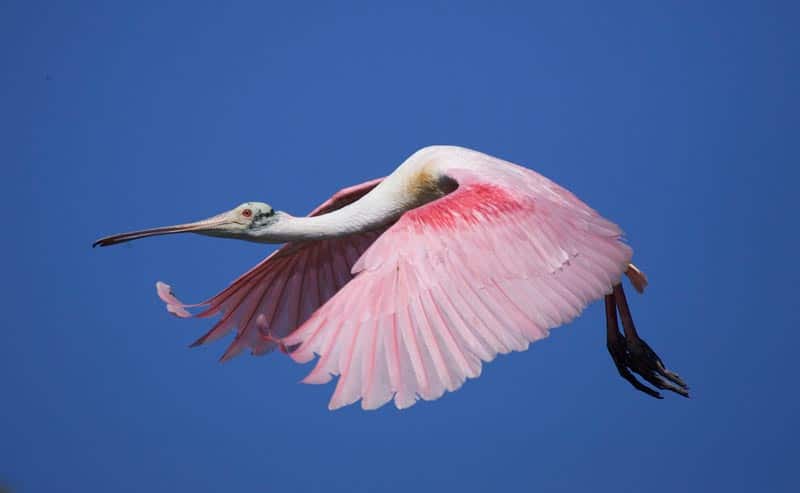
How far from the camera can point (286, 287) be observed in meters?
10.4

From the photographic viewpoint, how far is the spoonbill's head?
30.0ft

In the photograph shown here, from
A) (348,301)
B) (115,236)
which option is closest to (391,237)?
(348,301)

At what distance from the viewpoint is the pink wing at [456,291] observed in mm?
7469

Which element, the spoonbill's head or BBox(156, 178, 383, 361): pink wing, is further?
BBox(156, 178, 383, 361): pink wing

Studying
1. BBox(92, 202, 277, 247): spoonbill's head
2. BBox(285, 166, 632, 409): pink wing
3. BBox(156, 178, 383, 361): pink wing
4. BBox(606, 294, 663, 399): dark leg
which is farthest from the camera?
BBox(606, 294, 663, 399): dark leg

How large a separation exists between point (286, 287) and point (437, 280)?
8.87 feet

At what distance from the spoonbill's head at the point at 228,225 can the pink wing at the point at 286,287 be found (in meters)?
0.82

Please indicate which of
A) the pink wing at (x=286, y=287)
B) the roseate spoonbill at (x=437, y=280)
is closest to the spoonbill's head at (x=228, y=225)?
the roseate spoonbill at (x=437, y=280)

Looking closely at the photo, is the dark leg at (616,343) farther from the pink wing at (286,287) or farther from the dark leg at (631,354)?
the pink wing at (286,287)

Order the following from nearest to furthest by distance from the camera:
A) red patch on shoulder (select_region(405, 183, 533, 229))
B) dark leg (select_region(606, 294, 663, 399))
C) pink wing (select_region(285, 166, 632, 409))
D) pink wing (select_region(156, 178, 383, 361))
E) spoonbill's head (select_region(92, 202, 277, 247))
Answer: pink wing (select_region(285, 166, 632, 409)), red patch on shoulder (select_region(405, 183, 533, 229)), spoonbill's head (select_region(92, 202, 277, 247)), pink wing (select_region(156, 178, 383, 361)), dark leg (select_region(606, 294, 663, 399))

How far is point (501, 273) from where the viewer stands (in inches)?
319

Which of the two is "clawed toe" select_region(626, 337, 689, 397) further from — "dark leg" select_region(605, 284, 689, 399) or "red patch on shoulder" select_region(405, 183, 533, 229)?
"red patch on shoulder" select_region(405, 183, 533, 229)

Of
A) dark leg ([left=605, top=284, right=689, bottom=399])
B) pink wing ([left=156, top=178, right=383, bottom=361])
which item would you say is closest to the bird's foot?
dark leg ([left=605, top=284, right=689, bottom=399])

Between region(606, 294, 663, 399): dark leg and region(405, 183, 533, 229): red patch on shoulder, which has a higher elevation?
region(405, 183, 533, 229): red patch on shoulder
